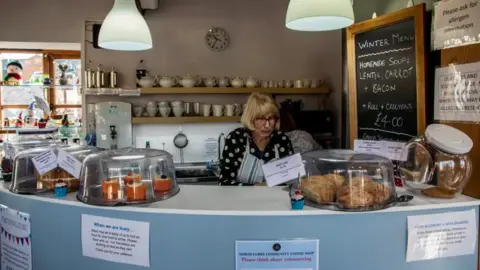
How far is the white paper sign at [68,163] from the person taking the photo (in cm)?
184

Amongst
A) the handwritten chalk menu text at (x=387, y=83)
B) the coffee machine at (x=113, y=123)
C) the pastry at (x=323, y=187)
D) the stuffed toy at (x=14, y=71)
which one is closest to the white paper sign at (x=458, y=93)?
the handwritten chalk menu text at (x=387, y=83)

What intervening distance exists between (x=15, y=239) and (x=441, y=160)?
75.0 inches

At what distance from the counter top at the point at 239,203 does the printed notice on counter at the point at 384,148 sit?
21 centimetres

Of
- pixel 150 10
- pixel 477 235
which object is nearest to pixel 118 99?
pixel 150 10

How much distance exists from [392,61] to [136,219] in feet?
5.10

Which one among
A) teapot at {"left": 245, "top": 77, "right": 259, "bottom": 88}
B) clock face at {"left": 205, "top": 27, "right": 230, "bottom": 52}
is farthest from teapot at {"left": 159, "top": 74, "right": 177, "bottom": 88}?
teapot at {"left": 245, "top": 77, "right": 259, "bottom": 88}

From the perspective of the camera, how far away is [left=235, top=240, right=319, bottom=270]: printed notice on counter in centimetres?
152

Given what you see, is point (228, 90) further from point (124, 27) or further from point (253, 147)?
point (124, 27)

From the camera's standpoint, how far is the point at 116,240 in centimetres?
162

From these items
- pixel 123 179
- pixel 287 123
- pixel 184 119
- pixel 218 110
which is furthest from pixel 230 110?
pixel 123 179

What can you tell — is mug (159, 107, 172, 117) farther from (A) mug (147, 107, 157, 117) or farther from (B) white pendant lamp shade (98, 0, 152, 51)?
(B) white pendant lamp shade (98, 0, 152, 51)

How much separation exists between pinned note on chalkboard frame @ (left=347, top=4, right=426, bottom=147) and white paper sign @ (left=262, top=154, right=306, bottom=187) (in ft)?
2.32

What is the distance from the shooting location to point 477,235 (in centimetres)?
165

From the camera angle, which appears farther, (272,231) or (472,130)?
(472,130)
